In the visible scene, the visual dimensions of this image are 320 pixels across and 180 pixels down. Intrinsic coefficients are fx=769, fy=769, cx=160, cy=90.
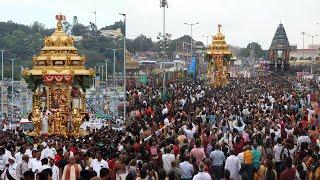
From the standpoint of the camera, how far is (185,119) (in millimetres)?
23875

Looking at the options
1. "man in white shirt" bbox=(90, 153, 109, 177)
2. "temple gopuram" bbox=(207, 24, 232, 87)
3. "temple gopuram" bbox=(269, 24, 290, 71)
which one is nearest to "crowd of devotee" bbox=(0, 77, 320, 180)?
"man in white shirt" bbox=(90, 153, 109, 177)

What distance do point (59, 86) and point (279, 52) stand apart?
82903 mm

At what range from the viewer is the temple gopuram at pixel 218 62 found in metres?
67.9

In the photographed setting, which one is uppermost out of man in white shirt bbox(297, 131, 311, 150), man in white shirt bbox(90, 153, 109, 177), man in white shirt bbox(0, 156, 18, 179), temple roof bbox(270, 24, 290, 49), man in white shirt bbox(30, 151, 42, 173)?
temple roof bbox(270, 24, 290, 49)

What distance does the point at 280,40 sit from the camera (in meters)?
110

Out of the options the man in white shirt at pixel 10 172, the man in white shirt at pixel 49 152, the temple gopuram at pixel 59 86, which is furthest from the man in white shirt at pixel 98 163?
the temple gopuram at pixel 59 86

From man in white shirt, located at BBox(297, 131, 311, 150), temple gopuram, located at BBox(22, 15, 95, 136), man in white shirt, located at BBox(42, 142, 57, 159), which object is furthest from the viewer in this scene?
temple gopuram, located at BBox(22, 15, 95, 136)

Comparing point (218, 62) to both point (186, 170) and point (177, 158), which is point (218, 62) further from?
point (186, 170)

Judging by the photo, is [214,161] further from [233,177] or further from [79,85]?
[79,85]

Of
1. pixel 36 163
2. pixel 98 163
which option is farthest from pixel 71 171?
pixel 36 163

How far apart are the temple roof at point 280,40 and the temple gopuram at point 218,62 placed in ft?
120

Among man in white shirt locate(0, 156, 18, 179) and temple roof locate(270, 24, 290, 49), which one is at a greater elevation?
temple roof locate(270, 24, 290, 49)

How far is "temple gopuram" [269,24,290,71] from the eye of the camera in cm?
10406

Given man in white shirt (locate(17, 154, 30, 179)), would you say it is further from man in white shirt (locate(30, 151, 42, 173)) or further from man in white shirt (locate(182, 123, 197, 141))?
man in white shirt (locate(182, 123, 197, 141))
